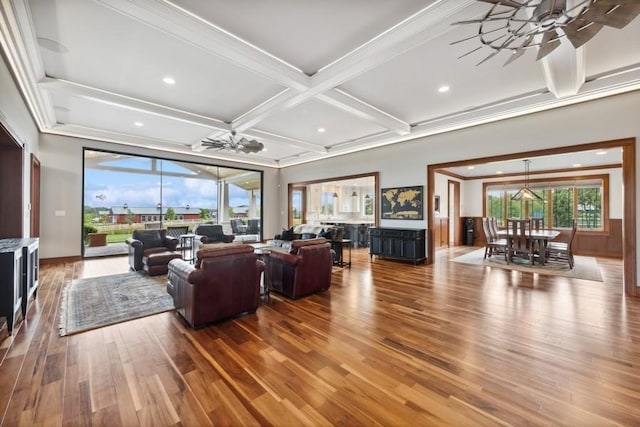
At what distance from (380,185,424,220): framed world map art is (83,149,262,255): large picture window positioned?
5.52 metres

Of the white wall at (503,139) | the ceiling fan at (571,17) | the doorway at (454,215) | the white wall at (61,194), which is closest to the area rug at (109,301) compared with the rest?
the white wall at (61,194)

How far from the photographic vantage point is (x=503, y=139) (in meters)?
5.38

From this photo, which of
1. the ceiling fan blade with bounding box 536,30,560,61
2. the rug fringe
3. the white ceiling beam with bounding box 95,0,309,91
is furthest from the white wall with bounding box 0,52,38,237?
the ceiling fan blade with bounding box 536,30,560,61

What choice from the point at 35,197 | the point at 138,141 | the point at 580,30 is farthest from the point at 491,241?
the point at 35,197

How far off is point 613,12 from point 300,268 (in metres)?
3.84

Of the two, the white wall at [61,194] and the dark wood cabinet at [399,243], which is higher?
the white wall at [61,194]

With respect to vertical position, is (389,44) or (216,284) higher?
(389,44)

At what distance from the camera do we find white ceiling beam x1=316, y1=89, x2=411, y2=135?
14.5 ft

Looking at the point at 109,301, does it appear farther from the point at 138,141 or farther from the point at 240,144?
the point at 138,141

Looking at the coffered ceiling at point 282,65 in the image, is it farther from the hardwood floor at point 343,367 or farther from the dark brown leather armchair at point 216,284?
the hardwood floor at point 343,367

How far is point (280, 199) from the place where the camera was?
11.0 m

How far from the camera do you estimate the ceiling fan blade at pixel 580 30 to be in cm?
214

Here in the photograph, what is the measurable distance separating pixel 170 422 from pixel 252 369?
67 centimetres

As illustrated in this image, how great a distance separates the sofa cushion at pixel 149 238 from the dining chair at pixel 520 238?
8.18 metres
